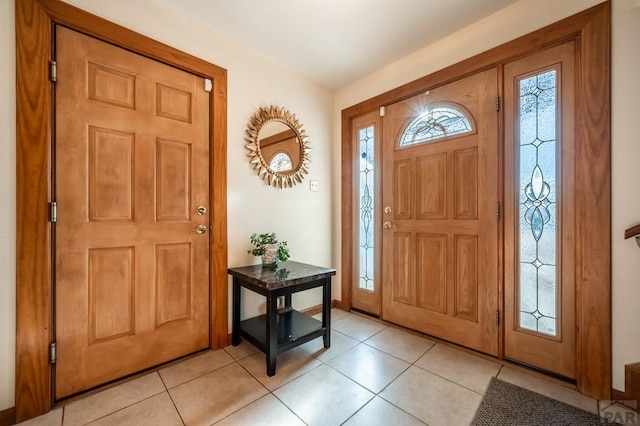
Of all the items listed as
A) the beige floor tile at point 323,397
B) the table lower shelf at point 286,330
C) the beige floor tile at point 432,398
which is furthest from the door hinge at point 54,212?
the beige floor tile at point 432,398

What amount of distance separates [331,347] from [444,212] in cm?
143

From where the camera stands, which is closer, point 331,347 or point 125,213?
point 125,213

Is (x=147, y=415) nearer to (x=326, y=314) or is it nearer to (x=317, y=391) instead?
(x=317, y=391)

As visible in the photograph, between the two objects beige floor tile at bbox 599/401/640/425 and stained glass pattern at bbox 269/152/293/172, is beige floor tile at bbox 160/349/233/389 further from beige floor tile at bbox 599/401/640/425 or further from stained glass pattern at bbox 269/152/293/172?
beige floor tile at bbox 599/401/640/425

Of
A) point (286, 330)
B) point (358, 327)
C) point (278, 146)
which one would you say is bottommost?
point (358, 327)

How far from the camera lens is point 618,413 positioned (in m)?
1.38

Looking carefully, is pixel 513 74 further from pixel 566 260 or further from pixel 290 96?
pixel 290 96

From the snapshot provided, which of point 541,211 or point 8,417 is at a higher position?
point 541,211

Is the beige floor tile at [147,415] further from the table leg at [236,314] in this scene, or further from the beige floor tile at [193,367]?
the table leg at [236,314]

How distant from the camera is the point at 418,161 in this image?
2338 mm

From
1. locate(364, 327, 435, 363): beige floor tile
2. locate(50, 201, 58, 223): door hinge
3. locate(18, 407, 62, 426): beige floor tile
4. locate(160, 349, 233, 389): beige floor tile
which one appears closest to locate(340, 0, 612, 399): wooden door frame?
locate(364, 327, 435, 363): beige floor tile

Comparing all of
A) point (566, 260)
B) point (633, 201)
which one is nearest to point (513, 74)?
point (633, 201)

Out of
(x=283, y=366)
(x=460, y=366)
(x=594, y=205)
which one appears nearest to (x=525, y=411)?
(x=460, y=366)

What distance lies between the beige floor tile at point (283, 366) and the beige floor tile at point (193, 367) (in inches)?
6.5
